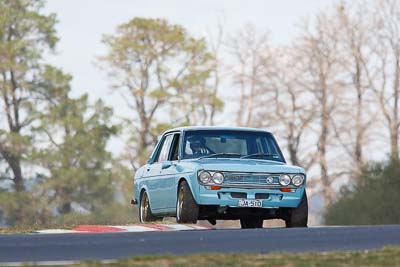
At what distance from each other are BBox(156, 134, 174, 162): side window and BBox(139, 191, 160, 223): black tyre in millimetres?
721

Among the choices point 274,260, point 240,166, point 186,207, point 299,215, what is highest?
point 240,166

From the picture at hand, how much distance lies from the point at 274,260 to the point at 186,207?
7.71m

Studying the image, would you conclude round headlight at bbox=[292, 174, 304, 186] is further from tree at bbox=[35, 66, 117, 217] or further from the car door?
tree at bbox=[35, 66, 117, 217]

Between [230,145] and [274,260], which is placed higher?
[230,145]

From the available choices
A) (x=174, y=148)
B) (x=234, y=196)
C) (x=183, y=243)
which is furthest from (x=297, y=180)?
(x=183, y=243)

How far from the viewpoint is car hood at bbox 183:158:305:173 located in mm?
19750

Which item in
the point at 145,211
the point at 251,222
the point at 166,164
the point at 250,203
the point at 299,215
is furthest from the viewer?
the point at 251,222

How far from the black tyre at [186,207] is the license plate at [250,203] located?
2.43 ft

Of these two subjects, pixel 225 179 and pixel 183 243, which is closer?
pixel 183 243

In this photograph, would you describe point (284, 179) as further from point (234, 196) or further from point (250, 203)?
point (234, 196)

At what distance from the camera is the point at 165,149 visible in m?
22.1

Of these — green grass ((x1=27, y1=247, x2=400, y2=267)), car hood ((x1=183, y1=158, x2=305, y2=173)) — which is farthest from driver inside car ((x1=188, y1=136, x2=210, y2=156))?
green grass ((x1=27, y1=247, x2=400, y2=267))

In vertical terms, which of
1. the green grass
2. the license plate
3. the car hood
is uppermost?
the car hood

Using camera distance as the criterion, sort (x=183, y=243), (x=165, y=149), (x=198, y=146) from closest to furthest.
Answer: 1. (x=183, y=243)
2. (x=198, y=146)
3. (x=165, y=149)
